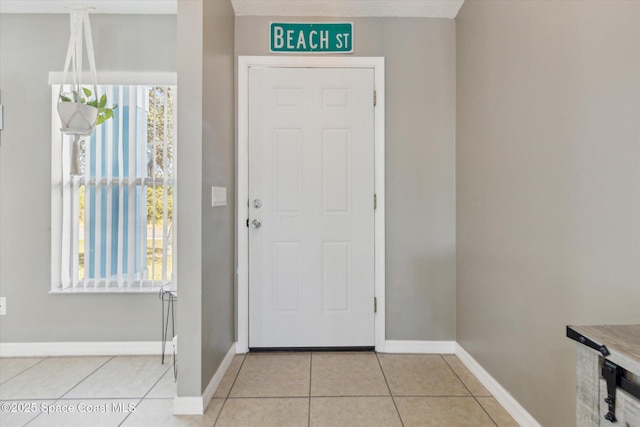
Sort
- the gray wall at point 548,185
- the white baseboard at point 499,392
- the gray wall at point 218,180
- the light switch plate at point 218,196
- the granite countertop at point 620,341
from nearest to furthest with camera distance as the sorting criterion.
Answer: the granite countertop at point 620,341
the gray wall at point 548,185
the white baseboard at point 499,392
the gray wall at point 218,180
the light switch plate at point 218,196

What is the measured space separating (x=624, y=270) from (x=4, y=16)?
12.1 ft

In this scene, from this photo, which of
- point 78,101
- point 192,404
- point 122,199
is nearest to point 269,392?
point 192,404

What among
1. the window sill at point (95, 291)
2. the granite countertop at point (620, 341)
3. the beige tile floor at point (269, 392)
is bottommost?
the beige tile floor at point (269, 392)

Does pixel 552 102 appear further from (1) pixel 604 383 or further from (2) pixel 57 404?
(2) pixel 57 404

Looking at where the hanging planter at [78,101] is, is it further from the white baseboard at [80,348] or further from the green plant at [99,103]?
the white baseboard at [80,348]

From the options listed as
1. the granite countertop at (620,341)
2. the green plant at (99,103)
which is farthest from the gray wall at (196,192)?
the granite countertop at (620,341)

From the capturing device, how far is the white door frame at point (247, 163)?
2.26 meters

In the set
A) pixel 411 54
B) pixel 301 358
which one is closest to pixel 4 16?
pixel 411 54

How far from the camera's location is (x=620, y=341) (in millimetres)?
687

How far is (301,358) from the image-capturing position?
218 centimetres

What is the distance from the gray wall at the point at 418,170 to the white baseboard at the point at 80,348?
1.70 meters

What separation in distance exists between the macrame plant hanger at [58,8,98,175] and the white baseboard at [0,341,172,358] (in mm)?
1183

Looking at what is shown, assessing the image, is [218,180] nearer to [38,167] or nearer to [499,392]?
[38,167]

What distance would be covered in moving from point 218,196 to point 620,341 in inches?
69.2
